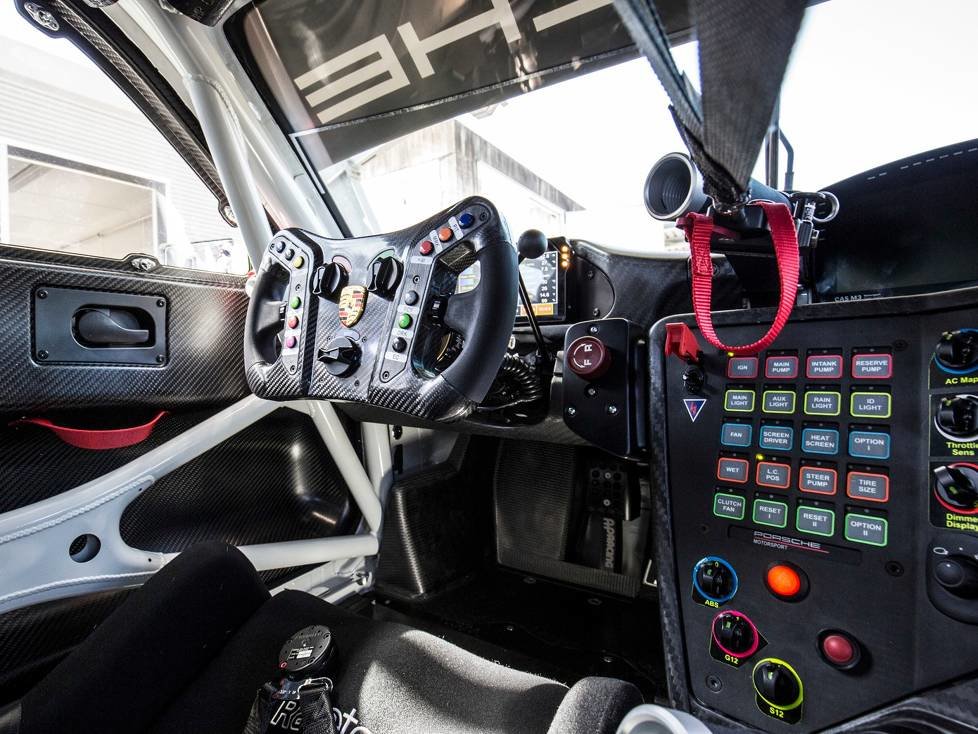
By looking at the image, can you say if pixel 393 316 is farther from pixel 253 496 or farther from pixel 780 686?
pixel 253 496

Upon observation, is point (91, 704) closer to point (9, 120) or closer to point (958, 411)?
point (958, 411)

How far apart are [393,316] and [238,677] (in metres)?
0.70

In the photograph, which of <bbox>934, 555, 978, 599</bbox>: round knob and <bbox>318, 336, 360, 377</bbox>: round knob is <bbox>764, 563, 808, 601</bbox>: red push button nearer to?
<bbox>934, 555, 978, 599</bbox>: round knob

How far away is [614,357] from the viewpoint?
1032mm

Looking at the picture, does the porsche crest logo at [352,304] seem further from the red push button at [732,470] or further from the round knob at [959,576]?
the round knob at [959,576]

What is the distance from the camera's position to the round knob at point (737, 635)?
778mm

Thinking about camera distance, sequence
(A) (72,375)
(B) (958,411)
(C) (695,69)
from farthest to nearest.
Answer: (A) (72,375)
(B) (958,411)
(C) (695,69)

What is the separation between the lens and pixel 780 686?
0.73m

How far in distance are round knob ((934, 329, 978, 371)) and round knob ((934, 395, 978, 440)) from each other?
0.13 ft

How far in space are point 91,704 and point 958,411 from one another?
1.30 meters

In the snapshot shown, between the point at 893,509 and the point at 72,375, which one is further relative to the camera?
the point at 72,375

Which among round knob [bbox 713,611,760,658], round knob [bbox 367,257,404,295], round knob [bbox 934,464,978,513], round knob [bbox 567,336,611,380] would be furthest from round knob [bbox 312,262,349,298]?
round knob [bbox 934,464,978,513]

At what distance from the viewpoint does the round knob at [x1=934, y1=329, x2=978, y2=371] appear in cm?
65

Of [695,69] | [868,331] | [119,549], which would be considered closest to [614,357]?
[868,331]
